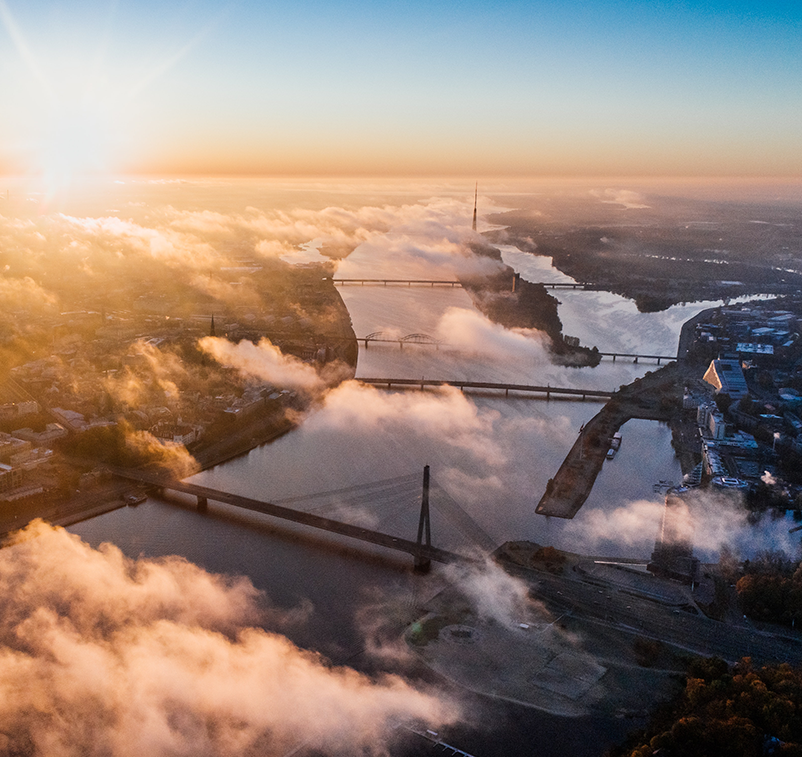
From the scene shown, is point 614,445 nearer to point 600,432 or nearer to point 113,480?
point 600,432

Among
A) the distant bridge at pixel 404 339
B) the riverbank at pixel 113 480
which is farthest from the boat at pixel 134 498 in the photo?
the distant bridge at pixel 404 339

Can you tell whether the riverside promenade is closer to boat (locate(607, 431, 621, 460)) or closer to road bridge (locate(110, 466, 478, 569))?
boat (locate(607, 431, 621, 460))

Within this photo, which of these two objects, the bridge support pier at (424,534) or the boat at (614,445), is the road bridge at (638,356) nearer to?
the boat at (614,445)

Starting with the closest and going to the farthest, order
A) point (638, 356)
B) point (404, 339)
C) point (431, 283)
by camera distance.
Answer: point (638, 356) → point (404, 339) → point (431, 283)

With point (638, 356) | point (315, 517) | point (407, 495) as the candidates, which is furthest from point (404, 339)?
point (315, 517)

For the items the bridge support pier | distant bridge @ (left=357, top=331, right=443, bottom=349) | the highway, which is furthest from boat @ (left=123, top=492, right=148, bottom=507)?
distant bridge @ (left=357, top=331, right=443, bottom=349)

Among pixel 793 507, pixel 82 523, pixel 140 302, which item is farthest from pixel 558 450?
pixel 140 302
